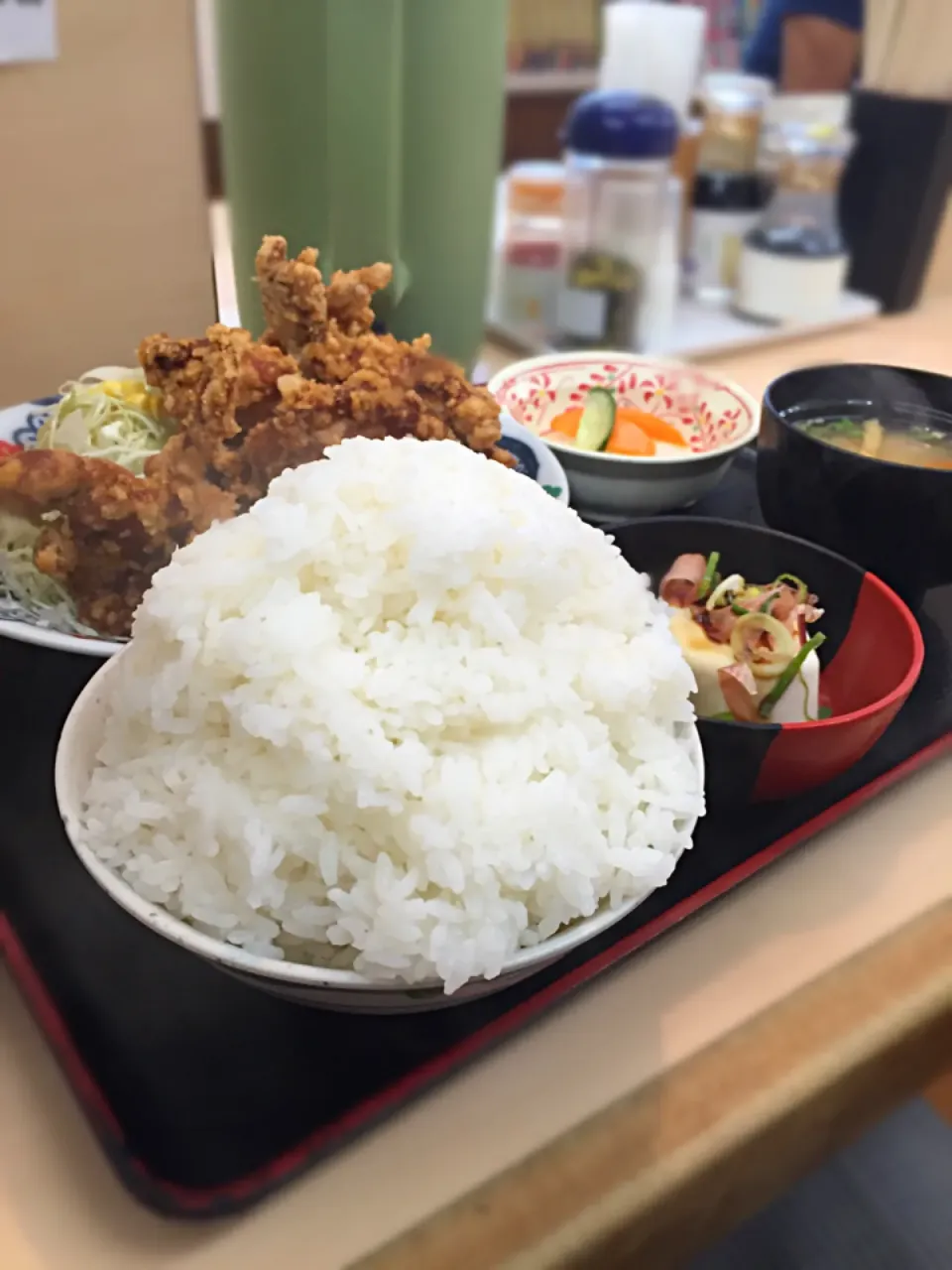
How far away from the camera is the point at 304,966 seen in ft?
1.49

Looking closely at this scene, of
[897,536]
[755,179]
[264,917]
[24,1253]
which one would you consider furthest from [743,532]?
[755,179]

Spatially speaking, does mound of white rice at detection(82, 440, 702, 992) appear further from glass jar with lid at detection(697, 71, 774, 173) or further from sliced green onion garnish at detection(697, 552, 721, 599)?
glass jar with lid at detection(697, 71, 774, 173)

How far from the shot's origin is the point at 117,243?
1365mm

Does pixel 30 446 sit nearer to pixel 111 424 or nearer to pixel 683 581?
pixel 111 424

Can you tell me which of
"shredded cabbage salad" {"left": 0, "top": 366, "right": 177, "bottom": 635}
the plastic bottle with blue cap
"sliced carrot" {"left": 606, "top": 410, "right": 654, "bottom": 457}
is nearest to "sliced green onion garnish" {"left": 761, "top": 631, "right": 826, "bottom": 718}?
"sliced carrot" {"left": 606, "top": 410, "right": 654, "bottom": 457}

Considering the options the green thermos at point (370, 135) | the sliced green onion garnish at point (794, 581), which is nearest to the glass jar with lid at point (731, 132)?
the green thermos at point (370, 135)

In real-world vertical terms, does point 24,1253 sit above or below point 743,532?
below

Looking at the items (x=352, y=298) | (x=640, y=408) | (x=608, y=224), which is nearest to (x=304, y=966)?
(x=352, y=298)

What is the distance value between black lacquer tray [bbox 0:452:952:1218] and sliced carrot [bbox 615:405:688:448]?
1.72 feet

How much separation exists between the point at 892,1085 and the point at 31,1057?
1.69ft

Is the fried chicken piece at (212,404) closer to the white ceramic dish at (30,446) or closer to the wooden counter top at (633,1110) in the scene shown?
the white ceramic dish at (30,446)

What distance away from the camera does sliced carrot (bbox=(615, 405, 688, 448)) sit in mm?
1080

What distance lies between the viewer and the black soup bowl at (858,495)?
0.83 metres

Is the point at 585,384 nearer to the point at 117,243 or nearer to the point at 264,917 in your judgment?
the point at 117,243
